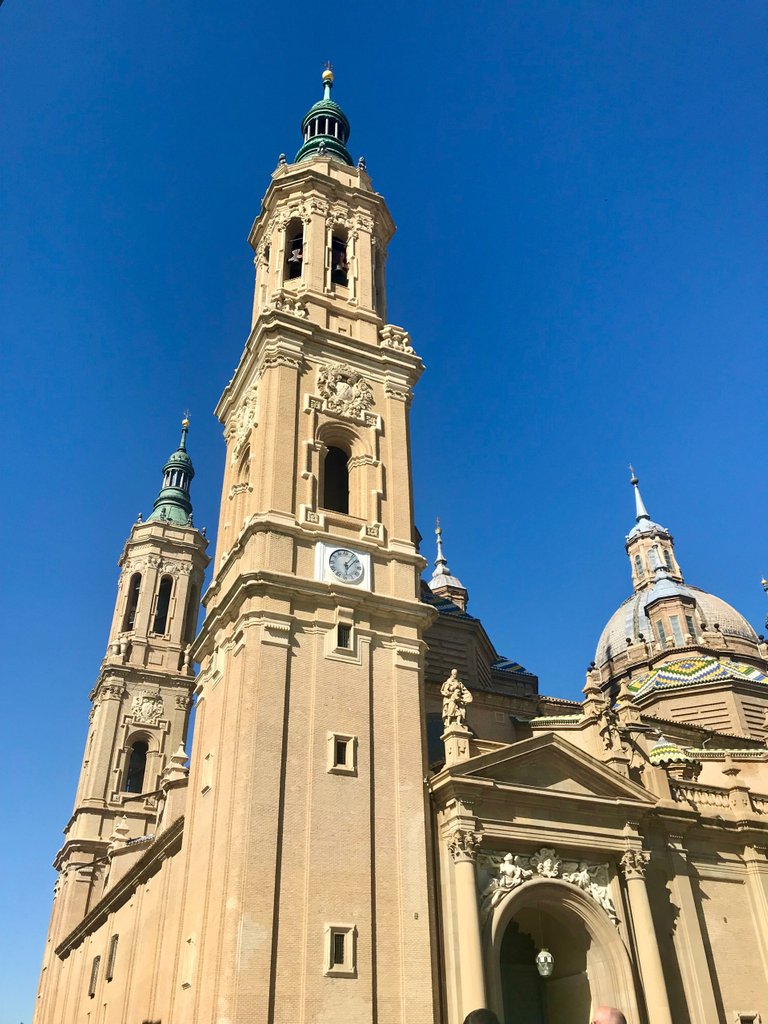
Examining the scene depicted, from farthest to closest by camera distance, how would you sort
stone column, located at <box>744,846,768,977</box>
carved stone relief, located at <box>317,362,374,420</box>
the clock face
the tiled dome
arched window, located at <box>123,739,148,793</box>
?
the tiled dome, arched window, located at <box>123,739,148,793</box>, carved stone relief, located at <box>317,362,374,420</box>, stone column, located at <box>744,846,768,977</box>, the clock face

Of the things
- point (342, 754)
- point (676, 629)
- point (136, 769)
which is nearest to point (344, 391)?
point (342, 754)

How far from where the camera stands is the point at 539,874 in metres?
22.2

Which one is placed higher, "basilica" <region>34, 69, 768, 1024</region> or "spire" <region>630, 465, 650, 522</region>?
"spire" <region>630, 465, 650, 522</region>

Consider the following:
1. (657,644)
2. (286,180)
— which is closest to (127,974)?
(286,180)

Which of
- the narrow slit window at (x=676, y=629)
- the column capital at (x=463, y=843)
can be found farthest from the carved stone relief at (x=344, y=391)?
the narrow slit window at (x=676, y=629)

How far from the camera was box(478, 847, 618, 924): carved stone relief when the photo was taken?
70.1ft

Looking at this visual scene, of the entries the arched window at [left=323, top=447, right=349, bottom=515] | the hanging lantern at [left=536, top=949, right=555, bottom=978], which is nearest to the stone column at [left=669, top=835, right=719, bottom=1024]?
the hanging lantern at [left=536, top=949, right=555, bottom=978]

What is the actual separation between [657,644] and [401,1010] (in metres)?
40.7

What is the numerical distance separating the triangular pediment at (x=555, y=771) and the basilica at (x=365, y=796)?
0.09 metres

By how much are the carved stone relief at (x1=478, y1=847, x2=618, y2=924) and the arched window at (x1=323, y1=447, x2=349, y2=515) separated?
422 inches

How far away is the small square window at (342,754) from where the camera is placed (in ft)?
69.3

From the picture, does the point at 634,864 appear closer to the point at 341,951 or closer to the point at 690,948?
the point at 690,948

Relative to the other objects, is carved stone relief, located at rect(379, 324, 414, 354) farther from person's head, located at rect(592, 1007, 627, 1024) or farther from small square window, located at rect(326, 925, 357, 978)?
person's head, located at rect(592, 1007, 627, 1024)

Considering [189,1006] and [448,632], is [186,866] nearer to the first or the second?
[189,1006]
